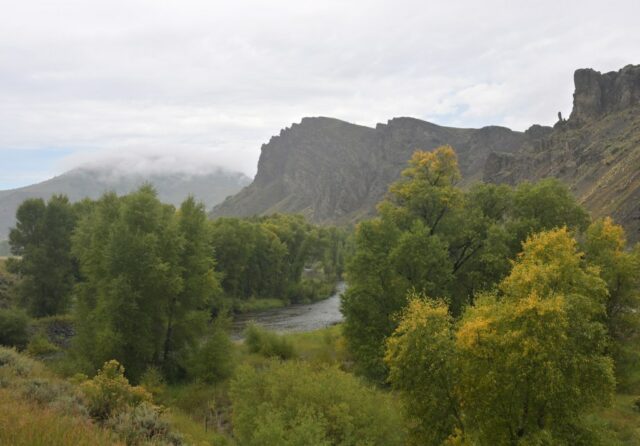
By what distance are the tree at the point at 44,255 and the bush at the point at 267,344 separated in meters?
29.9

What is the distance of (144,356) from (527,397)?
25665mm

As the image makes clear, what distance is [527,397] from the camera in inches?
695

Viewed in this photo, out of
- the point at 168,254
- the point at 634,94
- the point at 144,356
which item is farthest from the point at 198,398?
the point at 634,94

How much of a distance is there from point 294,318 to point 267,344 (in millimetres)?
28492

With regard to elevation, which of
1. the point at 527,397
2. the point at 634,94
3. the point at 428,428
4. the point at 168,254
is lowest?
the point at 428,428

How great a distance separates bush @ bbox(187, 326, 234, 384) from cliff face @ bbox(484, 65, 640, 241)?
85409mm

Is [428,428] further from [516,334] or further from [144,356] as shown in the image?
[144,356]

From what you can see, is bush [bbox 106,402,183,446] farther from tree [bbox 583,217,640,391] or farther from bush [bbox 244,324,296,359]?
tree [bbox 583,217,640,391]

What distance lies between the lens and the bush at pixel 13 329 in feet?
139

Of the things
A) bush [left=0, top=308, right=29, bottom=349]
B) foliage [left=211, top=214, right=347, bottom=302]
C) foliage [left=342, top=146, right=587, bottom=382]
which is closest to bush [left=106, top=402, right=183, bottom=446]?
foliage [left=342, top=146, right=587, bottom=382]

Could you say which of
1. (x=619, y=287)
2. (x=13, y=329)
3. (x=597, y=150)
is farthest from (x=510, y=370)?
(x=597, y=150)

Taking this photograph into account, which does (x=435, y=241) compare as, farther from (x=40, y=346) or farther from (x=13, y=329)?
(x=13, y=329)

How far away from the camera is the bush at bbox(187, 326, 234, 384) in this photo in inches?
1307

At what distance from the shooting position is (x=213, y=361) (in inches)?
1325
